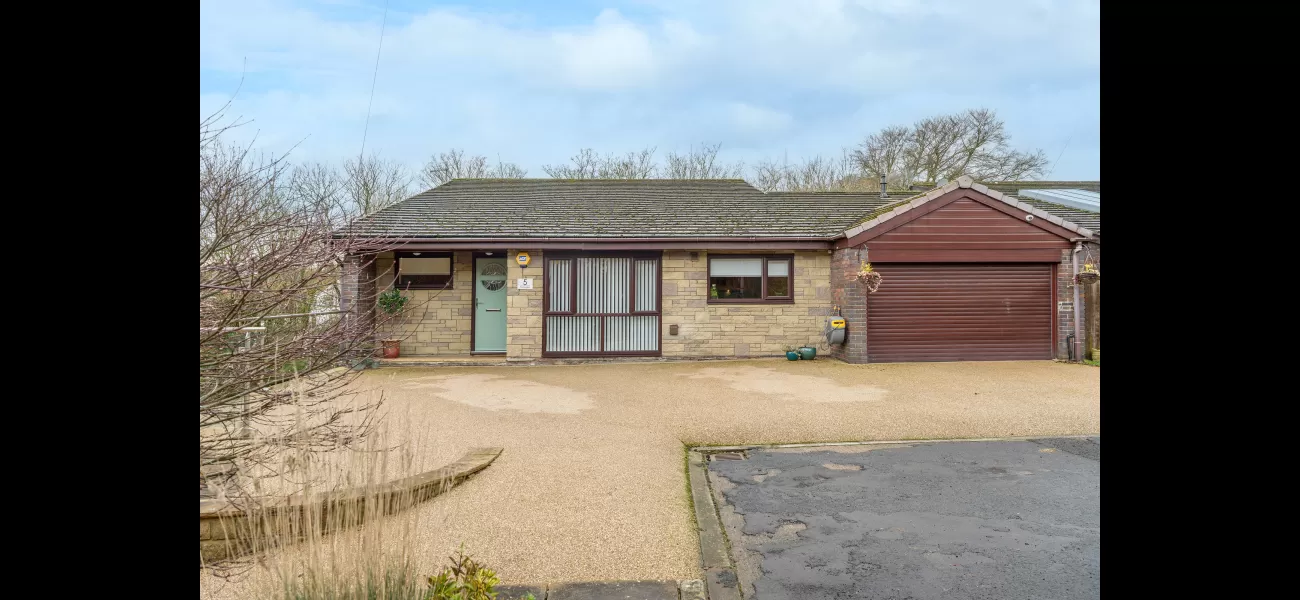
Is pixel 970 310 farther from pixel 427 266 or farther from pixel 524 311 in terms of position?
pixel 427 266

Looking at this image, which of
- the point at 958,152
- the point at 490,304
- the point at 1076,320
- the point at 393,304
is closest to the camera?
the point at 1076,320

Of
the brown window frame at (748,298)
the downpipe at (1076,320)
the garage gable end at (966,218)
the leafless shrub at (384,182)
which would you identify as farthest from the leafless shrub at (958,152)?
the leafless shrub at (384,182)

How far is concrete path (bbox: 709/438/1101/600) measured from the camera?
2959 mm

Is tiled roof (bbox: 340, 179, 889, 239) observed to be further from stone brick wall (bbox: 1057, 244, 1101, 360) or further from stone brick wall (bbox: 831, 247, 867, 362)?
stone brick wall (bbox: 1057, 244, 1101, 360)

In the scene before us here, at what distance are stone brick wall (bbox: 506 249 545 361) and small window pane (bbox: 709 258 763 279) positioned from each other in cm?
334

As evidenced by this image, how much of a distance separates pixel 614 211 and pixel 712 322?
3.25 meters

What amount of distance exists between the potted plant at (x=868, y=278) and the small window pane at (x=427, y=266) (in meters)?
7.97

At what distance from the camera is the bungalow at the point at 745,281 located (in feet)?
37.3

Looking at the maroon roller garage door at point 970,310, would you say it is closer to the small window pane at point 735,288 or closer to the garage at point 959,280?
the garage at point 959,280

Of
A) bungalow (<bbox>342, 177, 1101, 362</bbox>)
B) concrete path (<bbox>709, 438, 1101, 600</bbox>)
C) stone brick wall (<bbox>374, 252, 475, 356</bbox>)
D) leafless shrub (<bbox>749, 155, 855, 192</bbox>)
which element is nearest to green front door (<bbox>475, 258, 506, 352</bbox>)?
bungalow (<bbox>342, 177, 1101, 362</bbox>)

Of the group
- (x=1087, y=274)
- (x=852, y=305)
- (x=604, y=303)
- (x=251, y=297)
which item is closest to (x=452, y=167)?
(x=604, y=303)

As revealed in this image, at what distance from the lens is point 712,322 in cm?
1190
